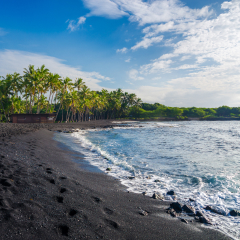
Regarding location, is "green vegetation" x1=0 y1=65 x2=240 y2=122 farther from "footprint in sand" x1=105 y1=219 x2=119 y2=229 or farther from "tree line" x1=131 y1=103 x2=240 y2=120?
"footprint in sand" x1=105 y1=219 x2=119 y2=229

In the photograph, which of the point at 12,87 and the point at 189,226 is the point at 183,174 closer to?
the point at 189,226

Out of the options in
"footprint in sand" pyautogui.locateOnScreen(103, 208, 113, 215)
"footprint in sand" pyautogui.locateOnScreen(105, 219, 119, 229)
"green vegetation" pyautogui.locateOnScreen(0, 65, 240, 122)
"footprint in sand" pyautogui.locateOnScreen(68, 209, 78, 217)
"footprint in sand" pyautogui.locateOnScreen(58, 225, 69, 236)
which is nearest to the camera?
"footprint in sand" pyautogui.locateOnScreen(58, 225, 69, 236)

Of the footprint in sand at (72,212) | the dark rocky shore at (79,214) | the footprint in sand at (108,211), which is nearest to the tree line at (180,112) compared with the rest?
the dark rocky shore at (79,214)

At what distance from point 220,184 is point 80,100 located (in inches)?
2183

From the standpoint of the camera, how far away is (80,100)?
190 feet

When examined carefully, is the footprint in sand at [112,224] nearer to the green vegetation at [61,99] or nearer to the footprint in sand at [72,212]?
the footprint in sand at [72,212]

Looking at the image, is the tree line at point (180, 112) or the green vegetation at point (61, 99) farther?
the tree line at point (180, 112)

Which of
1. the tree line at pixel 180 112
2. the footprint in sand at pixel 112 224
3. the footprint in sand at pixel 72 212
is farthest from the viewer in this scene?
the tree line at pixel 180 112

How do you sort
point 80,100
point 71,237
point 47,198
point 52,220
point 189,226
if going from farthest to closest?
point 80,100, point 47,198, point 189,226, point 52,220, point 71,237

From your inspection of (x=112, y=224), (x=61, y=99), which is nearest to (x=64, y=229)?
(x=112, y=224)

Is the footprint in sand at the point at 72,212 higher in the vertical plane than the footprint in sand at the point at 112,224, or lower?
higher

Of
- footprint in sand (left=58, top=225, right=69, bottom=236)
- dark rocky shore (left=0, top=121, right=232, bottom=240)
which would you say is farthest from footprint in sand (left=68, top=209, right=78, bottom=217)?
footprint in sand (left=58, top=225, right=69, bottom=236)

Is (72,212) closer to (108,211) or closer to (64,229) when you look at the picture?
(64,229)

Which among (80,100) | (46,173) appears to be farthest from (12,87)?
(46,173)
